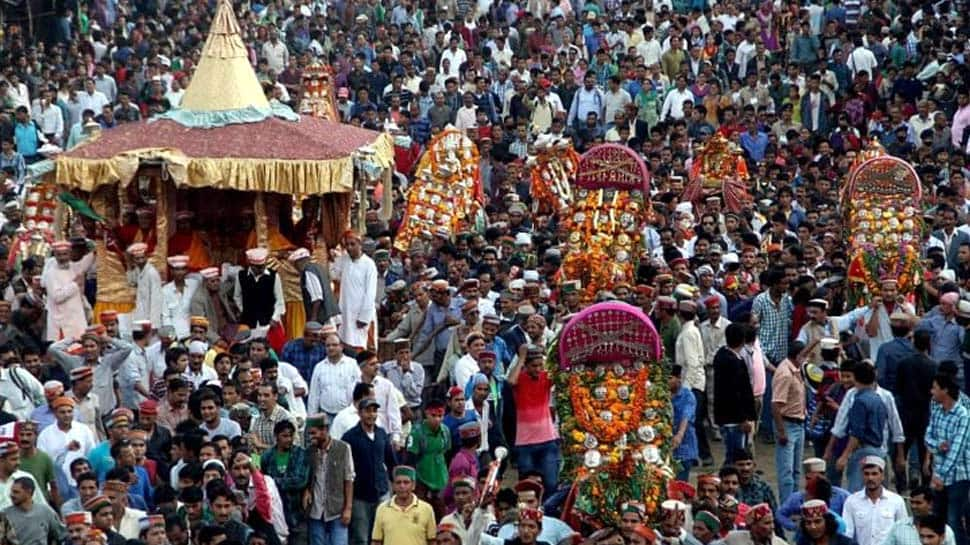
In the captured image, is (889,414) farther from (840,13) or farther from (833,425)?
(840,13)

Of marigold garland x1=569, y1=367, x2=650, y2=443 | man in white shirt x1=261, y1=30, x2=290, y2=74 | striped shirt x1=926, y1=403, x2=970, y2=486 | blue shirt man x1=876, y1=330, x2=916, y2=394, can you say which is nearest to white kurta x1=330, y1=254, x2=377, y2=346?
blue shirt man x1=876, y1=330, x2=916, y2=394

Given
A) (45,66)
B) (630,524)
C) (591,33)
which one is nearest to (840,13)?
(591,33)

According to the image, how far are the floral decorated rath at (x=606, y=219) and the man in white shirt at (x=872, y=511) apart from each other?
6.39m

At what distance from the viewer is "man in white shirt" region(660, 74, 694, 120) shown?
1308 inches

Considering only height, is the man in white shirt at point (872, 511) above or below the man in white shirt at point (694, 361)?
below

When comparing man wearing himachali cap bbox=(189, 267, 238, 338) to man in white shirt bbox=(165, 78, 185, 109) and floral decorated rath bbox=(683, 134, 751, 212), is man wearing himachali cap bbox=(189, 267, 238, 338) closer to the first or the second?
floral decorated rath bbox=(683, 134, 751, 212)

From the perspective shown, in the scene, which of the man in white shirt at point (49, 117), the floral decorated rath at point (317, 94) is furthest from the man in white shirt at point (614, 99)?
the man in white shirt at point (49, 117)

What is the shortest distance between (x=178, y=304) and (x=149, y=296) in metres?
0.40

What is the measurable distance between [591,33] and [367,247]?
11.7 m

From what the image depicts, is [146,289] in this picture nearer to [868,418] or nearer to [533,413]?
[533,413]

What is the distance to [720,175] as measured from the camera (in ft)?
94.1

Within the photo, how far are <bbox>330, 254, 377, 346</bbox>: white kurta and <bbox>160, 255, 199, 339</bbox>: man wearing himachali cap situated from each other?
Answer: 1.44 metres

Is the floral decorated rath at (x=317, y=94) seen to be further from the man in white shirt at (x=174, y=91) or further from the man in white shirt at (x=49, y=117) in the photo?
the man in white shirt at (x=49, y=117)

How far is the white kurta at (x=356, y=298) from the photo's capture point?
24.2 metres
